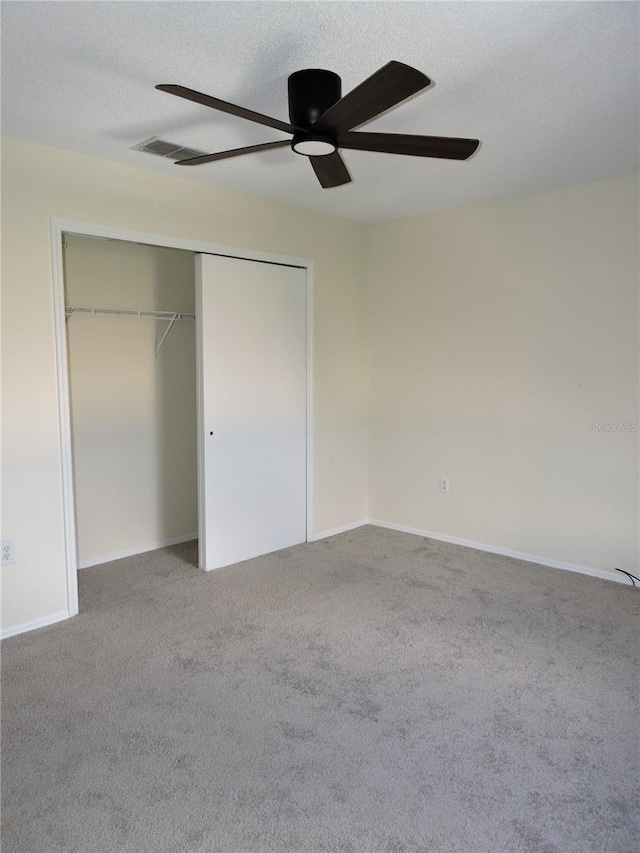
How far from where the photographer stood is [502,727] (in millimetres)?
2232

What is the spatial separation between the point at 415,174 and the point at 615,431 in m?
1.98

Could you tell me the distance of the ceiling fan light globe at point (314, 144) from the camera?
6.42 feet

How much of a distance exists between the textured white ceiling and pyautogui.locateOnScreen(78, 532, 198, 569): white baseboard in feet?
8.37

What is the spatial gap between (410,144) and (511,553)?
9.76 ft

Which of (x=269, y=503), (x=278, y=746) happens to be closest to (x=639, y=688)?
(x=278, y=746)

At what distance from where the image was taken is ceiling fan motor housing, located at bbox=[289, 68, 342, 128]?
1971 mm

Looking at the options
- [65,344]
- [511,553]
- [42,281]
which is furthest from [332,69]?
[511,553]

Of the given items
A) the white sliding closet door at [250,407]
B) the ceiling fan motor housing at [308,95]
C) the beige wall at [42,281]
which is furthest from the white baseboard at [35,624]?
the ceiling fan motor housing at [308,95]

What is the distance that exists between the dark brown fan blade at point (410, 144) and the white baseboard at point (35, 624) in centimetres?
272

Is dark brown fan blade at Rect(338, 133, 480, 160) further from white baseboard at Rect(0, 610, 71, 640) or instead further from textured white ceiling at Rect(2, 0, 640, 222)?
white baseboard at Rect(0, 610, 71, 640)

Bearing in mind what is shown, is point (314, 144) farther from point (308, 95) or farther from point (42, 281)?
point (42, 281)

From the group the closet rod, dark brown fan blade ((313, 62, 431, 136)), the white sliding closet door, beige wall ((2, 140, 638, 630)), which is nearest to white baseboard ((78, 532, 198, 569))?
the white sliding closet door

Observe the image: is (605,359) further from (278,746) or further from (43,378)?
(43,378)

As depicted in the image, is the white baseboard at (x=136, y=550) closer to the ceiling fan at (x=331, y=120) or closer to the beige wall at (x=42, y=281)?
the beige wall at (x=42, y=281)
